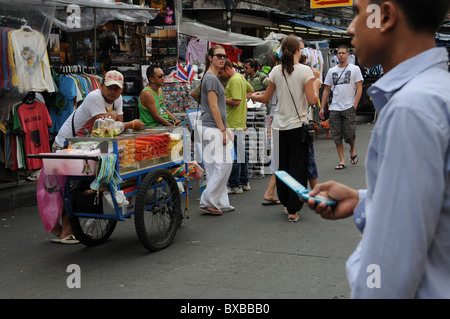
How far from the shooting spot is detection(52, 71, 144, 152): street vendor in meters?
5.95

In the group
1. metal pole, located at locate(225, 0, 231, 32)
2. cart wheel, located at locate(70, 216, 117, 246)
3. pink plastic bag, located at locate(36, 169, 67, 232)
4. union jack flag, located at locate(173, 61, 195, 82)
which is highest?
metal pole, located at locate(225, 0, 231, 32)

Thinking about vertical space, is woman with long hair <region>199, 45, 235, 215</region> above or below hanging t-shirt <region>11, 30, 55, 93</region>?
below

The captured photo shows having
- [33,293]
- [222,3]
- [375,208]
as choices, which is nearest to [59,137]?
[33,293]

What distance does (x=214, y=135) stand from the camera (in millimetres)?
7398

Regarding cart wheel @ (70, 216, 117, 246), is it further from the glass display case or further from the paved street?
the glass display case

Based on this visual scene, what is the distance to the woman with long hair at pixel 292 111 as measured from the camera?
6.89 meters

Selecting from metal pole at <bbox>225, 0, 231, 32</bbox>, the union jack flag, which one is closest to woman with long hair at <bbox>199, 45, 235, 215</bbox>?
the union jack flag

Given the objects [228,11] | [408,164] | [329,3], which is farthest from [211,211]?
[329,3]

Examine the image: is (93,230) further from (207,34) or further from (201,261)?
(207,34)

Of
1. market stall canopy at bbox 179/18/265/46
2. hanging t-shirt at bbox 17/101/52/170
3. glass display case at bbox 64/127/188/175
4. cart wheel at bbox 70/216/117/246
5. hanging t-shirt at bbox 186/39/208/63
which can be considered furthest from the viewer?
hanging t-shirt at bbox 186/39/208/63

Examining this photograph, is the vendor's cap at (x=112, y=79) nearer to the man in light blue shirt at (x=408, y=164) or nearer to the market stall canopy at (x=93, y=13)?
the market stall canopy at (x=93, y=13)

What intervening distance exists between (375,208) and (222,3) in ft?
54.8

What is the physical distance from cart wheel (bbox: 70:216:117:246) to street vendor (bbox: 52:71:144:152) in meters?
0.87
